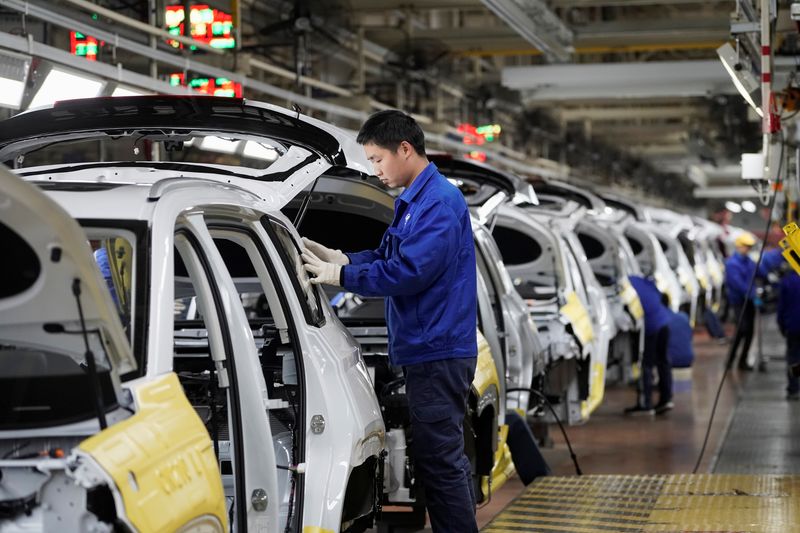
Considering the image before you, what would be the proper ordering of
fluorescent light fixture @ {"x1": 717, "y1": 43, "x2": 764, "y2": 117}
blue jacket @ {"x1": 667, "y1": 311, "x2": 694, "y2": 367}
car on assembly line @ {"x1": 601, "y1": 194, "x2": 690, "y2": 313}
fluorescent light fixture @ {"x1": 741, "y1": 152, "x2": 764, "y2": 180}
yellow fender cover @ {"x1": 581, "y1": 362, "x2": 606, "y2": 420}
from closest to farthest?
fluorescent light fixture @ {"x1": 717, "y1": 43, "x2": 764, "y2": 117} < fluorescent light fixture @ {"x1": 741, "y1": 152, "x2": 764, "y2": 180} < yellow fender cover @ {"x1": 581, "y1": 362, "x2": 606, "y2": 420} < blue jacket @ {"x1": 667, "y1": 311, "x2": 694, "y2": 367} < car on assembly line @ {"x1": 601, "y1": 194, "x2": 690, "y2": 313}

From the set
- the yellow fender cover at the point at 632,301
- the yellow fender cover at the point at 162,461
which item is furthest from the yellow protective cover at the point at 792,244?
the yellow fender cover at the point at 632,301

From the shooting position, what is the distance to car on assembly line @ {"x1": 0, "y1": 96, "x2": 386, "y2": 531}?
2.91 m

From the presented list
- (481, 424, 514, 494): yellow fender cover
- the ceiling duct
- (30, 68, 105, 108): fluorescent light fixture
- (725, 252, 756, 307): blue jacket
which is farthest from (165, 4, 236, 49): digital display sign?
(725, 252, 756, 307): blue jacket

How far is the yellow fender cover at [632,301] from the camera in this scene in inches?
489

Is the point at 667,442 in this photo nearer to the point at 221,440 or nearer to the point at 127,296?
the point at 221,440

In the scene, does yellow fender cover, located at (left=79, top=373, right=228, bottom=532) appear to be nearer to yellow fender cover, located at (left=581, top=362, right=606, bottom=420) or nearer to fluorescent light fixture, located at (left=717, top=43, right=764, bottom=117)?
fluorescent light fixture, located at (left=717, top=43, right=764, bottom=117)

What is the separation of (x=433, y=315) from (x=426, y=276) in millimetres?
206

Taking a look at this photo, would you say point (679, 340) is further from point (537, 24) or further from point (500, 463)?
point (500, 463)

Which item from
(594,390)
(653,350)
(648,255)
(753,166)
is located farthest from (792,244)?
(648,255)

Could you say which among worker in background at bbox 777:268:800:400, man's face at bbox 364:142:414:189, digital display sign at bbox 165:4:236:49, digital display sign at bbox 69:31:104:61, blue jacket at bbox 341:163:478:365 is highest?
digital display sign at bbox 165:4:236:49

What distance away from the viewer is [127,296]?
3.22 m

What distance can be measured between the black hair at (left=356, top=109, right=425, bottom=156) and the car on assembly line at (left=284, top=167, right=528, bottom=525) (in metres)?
0.36

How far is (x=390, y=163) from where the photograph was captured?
4.37 metres

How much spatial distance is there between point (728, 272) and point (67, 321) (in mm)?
14084
